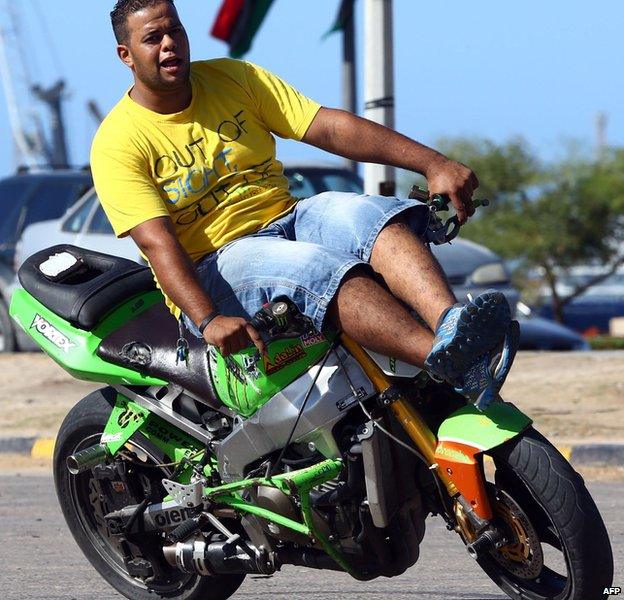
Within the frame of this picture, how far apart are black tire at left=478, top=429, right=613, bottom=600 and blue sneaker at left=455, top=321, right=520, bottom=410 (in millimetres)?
198

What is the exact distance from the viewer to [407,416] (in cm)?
416

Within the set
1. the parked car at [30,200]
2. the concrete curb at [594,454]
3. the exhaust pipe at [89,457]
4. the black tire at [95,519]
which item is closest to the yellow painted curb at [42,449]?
the concrete curb at [594,454]

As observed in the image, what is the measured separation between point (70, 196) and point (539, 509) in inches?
491

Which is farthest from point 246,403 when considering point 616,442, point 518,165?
point 518,165

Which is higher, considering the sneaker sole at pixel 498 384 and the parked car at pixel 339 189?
the sneaker sole at pixel 498 384

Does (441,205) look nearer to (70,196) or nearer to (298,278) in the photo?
(298,278)

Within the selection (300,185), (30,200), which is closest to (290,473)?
(300,185)

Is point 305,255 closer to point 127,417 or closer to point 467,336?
point 467,336

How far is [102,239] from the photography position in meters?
13.9

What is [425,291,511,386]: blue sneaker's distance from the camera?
383 centimetres

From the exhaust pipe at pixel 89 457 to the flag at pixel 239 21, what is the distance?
13744 millimetres

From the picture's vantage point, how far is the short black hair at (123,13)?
4739mm

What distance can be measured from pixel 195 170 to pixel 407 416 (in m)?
1.04

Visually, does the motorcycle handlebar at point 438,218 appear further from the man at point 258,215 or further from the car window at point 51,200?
the car window at point 51,200
